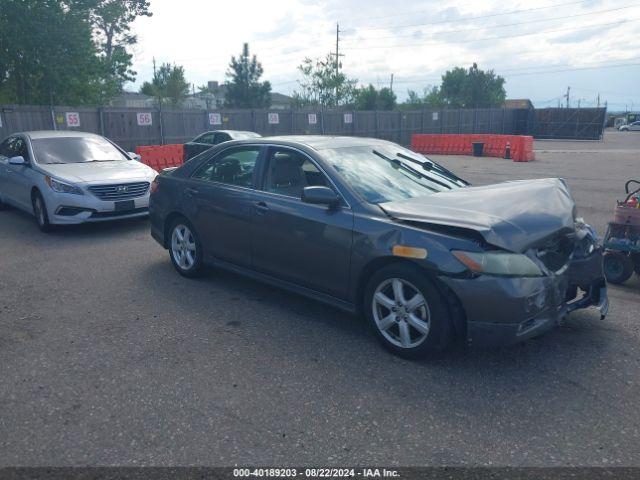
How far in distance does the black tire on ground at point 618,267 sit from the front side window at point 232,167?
12.8 feet

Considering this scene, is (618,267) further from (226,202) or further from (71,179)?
(71,179)

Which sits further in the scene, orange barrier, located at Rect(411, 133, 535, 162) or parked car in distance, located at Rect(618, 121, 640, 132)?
parked car in distance, located at Rect(618, 121, 640, 132)

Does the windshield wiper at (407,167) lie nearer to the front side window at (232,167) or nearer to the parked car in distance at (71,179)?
the front side window at (232,167)

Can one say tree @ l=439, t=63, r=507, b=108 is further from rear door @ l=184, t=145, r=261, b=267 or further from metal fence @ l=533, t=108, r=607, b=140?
rear door @ l=184, t=145, r=261, b=267

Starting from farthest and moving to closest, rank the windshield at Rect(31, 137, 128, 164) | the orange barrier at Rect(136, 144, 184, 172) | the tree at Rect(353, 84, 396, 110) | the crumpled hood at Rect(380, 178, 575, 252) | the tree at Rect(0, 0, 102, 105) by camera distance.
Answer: the tree at Rect(353, 84, 396, 110) → the tree at Rect(0, 0, 102, 105) → the orange barrier at Rect(136, 144, 184, 172) → the windshield at Rect(31, 137, 128, 164) → the crumpled hood at Rect(380, 178, 575, 252)

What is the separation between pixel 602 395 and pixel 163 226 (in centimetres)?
469

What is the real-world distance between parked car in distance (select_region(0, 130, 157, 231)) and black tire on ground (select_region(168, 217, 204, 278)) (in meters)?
2.68

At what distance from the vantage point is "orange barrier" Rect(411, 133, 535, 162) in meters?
22.7

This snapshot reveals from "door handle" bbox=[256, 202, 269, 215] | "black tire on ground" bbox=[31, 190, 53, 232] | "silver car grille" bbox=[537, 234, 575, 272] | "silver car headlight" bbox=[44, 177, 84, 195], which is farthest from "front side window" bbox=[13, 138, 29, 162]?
"silver car grille" bbox=[537, 234, 575, 272]

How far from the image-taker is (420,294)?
3.84 m

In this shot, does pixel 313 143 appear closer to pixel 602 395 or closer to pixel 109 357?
pixel 109 357

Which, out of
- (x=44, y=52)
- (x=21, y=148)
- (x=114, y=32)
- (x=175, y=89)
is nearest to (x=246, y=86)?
(x=175, y=89)

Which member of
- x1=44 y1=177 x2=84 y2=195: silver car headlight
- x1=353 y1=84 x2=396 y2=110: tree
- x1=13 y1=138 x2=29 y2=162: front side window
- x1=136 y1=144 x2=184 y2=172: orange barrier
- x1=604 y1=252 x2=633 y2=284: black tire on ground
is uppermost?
x1=353 y1=84 x2=396 y2=110: tree

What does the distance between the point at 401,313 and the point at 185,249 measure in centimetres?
296
